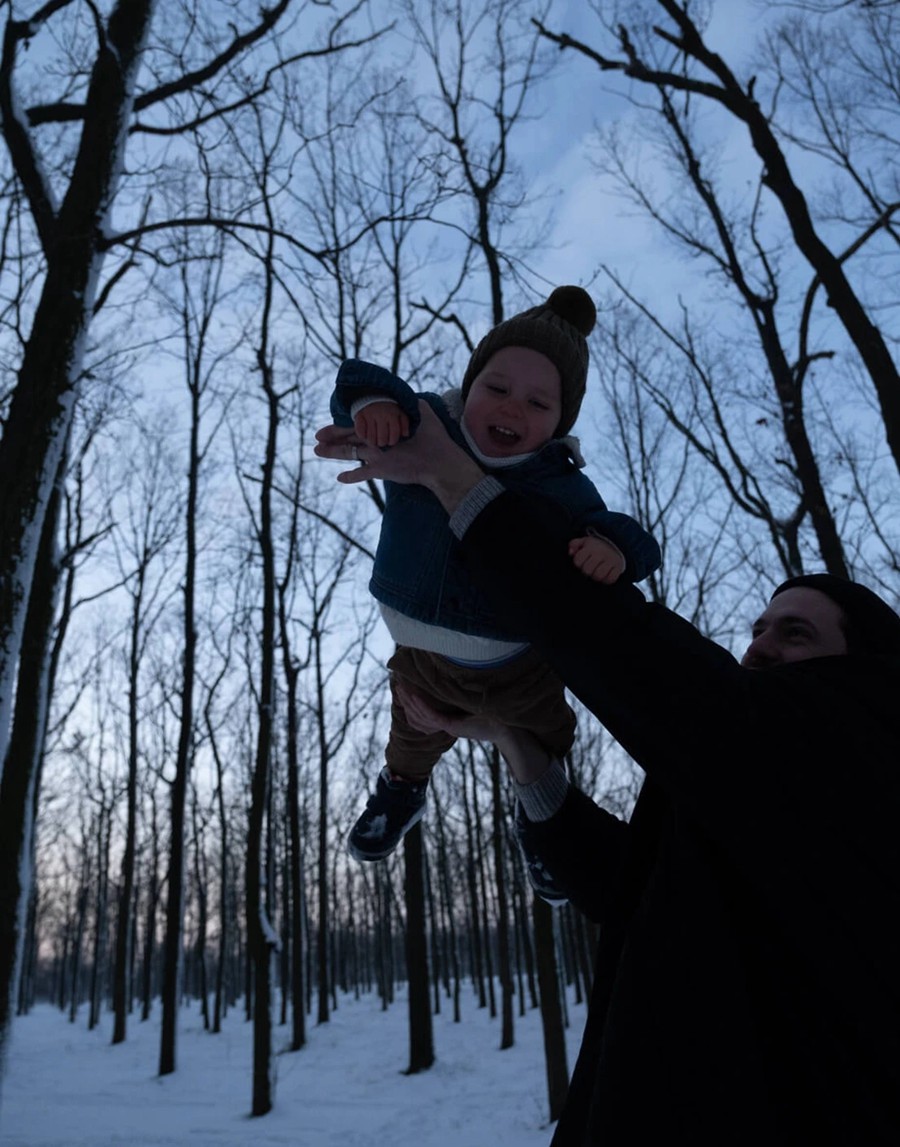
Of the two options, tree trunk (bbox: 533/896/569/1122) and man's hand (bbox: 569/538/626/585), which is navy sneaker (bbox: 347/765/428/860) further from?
tree trunk (bbox: 533/896/569/1122)

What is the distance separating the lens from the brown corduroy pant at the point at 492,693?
165cm

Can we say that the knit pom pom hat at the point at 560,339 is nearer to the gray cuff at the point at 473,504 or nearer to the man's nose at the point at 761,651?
the gray cuff at the point at 473,504

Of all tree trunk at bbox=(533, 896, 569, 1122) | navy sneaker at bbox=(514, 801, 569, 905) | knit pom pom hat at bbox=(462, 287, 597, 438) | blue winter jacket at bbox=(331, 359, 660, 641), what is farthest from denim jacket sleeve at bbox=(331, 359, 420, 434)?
tree trunk at bbox=(533, 896, 569, 1122)

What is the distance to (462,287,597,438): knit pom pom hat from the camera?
1.61 meters

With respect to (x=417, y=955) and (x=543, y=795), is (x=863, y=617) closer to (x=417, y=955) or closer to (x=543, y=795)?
(x=543, y=795)

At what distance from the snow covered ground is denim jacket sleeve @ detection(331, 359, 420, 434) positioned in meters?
7.83

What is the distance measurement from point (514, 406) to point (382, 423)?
0.34 metres

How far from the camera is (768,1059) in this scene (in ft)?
3.11

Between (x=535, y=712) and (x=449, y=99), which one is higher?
(x=449, y=99)

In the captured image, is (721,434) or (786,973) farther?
(721,434)

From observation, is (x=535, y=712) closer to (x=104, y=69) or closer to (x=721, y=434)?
(x=104, y=69)

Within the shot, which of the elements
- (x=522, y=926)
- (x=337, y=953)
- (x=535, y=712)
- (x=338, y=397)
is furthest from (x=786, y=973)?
(x=337, y=953)

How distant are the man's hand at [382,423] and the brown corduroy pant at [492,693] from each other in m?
0.53

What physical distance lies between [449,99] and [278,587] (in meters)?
7.84
